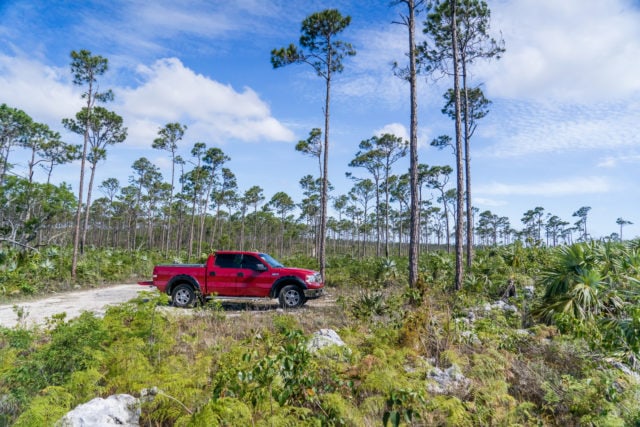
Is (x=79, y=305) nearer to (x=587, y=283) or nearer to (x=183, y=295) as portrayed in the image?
(x=183, y=295)

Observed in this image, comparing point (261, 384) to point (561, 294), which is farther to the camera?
point (561, 294)

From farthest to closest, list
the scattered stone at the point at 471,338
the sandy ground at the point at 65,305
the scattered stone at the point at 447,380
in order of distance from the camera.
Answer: the sandy ground at the point at 65,305 < the scattered stone at the point at 471,338 < the scattered stone at the point at 447,380

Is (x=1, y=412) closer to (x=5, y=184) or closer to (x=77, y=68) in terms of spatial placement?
(x=77, y=68)

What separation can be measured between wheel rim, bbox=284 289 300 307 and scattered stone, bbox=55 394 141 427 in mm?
6198

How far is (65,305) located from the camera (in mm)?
10680

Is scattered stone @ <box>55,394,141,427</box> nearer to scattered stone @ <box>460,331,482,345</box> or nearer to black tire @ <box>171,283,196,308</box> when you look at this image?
scattered stone @ <box>460,331,482,345</box>

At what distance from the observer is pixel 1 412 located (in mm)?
3740

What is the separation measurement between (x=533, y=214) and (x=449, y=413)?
72967 mm

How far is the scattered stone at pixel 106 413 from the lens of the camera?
10.1ft

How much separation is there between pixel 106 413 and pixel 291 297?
663cm

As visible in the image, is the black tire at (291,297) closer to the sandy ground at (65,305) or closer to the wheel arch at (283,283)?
the wheel arch at (283,283)

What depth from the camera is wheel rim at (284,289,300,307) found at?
971 cm

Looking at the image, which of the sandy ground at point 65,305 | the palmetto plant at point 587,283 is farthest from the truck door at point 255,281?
the palmetto plant at point 587,283

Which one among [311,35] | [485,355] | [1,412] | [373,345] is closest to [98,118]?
[311,35]
